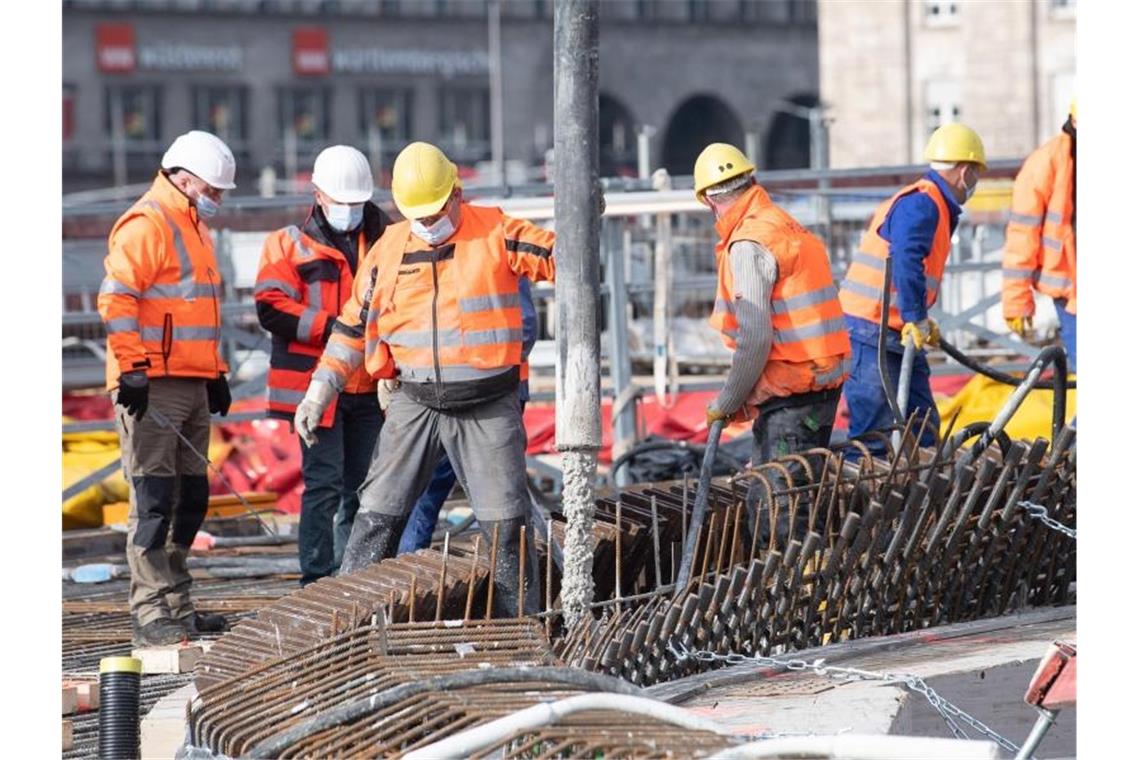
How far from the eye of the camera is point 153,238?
909cm

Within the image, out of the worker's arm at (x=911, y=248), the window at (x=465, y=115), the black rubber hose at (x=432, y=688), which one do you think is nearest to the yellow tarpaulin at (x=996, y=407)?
the worker's arm at (x=911, y=248)

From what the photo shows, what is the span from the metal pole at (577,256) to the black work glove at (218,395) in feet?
8.43

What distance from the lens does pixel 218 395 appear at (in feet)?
31.3

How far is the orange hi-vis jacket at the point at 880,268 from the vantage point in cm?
1008

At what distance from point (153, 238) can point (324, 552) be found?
5.17ft

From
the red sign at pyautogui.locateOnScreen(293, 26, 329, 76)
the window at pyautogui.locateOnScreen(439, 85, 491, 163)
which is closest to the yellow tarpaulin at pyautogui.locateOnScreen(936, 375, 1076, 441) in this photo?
the red sign at pyautogui.locateOnScreen(293, 26, 329, 76)

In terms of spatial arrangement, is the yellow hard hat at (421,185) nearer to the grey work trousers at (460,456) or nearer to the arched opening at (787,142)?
the grey work trousers at (460,456)

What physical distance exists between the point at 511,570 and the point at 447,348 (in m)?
0.83

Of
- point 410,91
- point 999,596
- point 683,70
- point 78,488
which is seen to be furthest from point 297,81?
point 999,596

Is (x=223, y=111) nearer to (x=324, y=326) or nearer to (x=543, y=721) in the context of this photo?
(x=324, y=326)

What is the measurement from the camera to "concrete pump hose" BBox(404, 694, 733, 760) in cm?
534

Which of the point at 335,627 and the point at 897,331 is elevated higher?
the point at 897,331
